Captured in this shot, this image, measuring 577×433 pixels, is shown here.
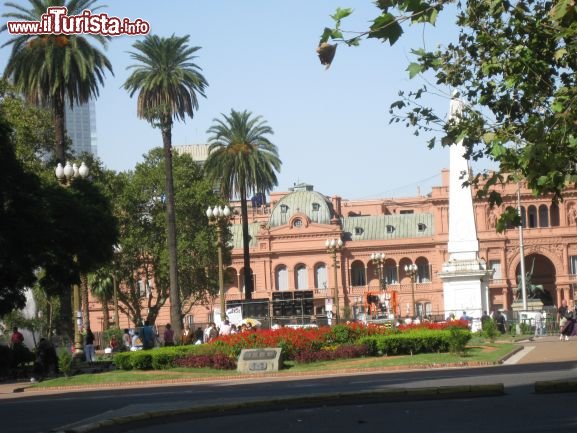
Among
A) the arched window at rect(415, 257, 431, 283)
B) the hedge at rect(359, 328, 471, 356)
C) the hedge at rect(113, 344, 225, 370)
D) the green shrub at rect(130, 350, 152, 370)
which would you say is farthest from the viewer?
the arched window at rect(415, 257, 431, 283)

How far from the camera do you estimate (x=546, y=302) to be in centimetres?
11056

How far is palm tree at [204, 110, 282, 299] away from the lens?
69625 mm

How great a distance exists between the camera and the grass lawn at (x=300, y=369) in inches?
1312

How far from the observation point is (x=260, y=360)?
3475cm

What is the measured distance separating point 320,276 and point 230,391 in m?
95.3

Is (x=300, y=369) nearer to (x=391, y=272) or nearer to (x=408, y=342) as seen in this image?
(x=408, y=342)

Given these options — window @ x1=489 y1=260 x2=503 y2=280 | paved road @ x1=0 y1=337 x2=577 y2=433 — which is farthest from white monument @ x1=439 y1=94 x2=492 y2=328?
window @ x1=489 y1=260 x2=503 y2=280

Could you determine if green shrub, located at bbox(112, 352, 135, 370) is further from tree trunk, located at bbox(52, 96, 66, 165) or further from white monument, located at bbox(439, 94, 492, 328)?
white monument, located at bbox(439, 94, 492, 328)

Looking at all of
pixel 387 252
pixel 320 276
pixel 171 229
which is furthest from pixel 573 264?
pixel 171 229

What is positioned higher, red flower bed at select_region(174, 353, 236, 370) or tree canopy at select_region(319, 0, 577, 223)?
tree canopy at select_region(319, 0, 577, 223)

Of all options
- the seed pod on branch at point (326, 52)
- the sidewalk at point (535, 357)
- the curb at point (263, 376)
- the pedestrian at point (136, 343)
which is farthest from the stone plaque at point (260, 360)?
the seed pod on branch at point (326, 52)

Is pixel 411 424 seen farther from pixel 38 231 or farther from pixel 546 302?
pixel 546 302

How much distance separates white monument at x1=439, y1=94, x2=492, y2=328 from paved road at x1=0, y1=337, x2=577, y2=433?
22.2 m

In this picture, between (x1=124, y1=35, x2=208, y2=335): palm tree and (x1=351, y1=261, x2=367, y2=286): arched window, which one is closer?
(x1=124, y1=35, x2=208, y2=335): palm tree
